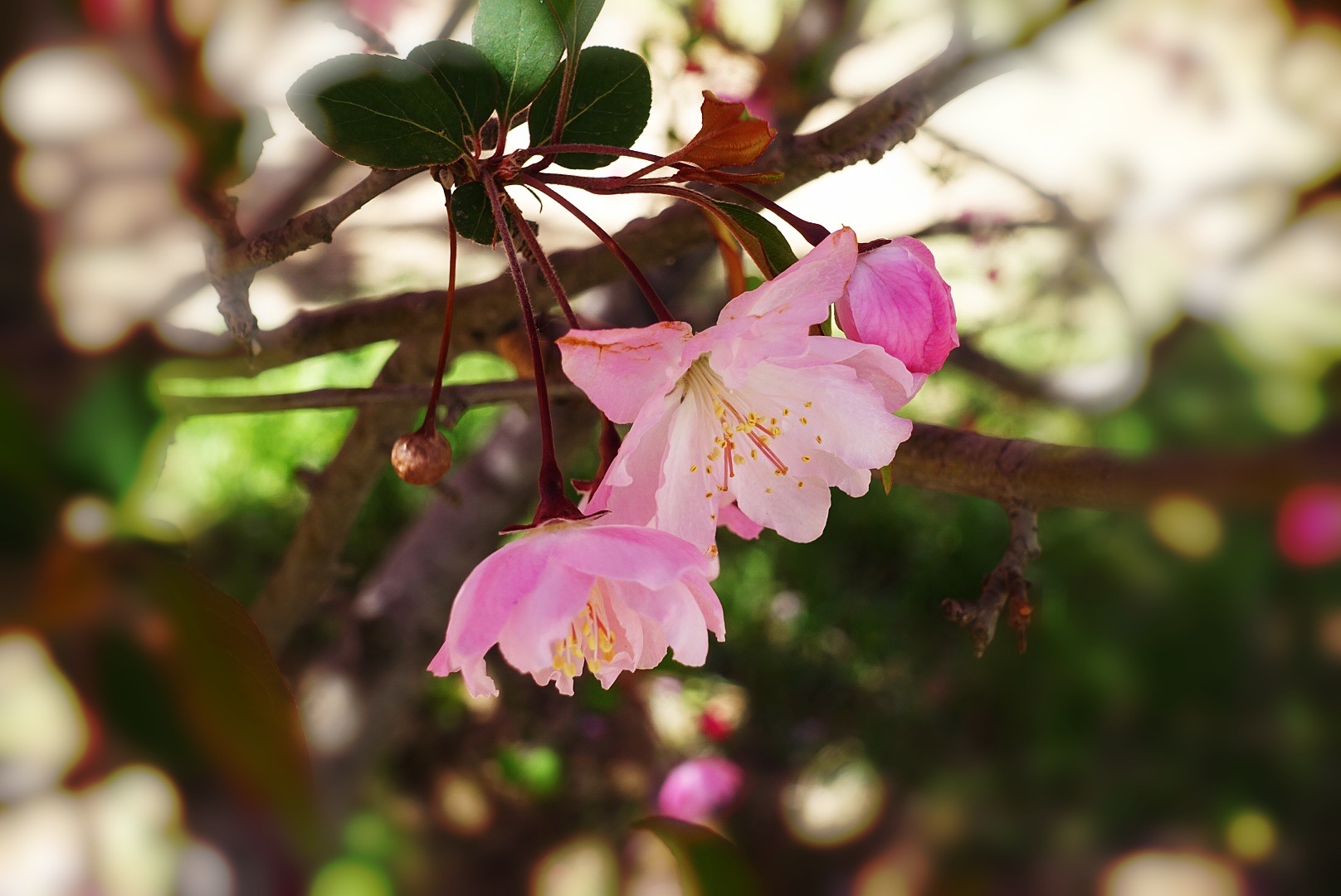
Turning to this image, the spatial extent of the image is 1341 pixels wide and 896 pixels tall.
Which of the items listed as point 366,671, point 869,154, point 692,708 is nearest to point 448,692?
point 692,708

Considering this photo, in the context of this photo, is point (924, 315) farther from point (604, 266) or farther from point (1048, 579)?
point (1048, 579)

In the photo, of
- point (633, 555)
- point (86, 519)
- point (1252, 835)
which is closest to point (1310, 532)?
point (1252, 835)

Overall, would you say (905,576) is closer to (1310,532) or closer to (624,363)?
(1310,532)

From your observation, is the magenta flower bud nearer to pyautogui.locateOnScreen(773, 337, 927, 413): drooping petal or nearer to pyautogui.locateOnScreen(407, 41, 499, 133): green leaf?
pyautogui.locateOnScreen(773, 337, 927, 413): drooping petal

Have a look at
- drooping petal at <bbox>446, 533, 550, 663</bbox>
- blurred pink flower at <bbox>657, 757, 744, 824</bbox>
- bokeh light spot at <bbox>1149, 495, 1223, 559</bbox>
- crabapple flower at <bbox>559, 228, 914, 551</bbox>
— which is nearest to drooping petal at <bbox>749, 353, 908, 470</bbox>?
crabapple flower at <bbox>559, 228, 914, 551</bbox>

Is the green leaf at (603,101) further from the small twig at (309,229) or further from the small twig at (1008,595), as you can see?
the small twig at (1008,595)

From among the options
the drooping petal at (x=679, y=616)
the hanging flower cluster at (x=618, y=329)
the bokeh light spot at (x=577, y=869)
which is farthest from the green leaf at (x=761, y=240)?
the bokeh light spot at (x=577, y=869)
